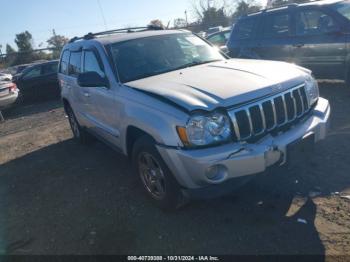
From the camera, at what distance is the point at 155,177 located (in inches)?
152

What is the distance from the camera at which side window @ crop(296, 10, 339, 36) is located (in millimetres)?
7281

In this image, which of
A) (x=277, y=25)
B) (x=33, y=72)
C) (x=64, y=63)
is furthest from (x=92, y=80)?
(x=33, y=72)

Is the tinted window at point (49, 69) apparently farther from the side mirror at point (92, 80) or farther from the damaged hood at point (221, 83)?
the damaged hood at point (221, 83)

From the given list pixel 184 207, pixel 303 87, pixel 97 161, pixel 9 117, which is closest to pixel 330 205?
pixel 303 87

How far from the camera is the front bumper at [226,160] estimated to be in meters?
3.13

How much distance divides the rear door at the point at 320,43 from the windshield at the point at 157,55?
131 inches

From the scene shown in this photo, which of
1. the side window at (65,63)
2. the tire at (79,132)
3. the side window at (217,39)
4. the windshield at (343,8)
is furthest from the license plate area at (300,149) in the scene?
the side window at (217,39)

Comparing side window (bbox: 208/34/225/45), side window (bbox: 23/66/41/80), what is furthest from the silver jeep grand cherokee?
side window (bbox: 208/34/225/45)

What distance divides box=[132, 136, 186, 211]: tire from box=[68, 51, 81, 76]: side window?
236cm

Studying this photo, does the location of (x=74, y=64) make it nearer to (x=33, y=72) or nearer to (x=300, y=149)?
(x=300, y=149)

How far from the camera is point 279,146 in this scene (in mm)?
3303

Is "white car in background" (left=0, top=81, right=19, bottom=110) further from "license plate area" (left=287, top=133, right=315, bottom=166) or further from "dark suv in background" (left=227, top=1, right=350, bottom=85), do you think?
"license plate area" (left=287, top=133, right=315, bottom=166)

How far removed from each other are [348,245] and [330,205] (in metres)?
0.65

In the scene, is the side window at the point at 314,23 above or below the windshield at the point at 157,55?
below
